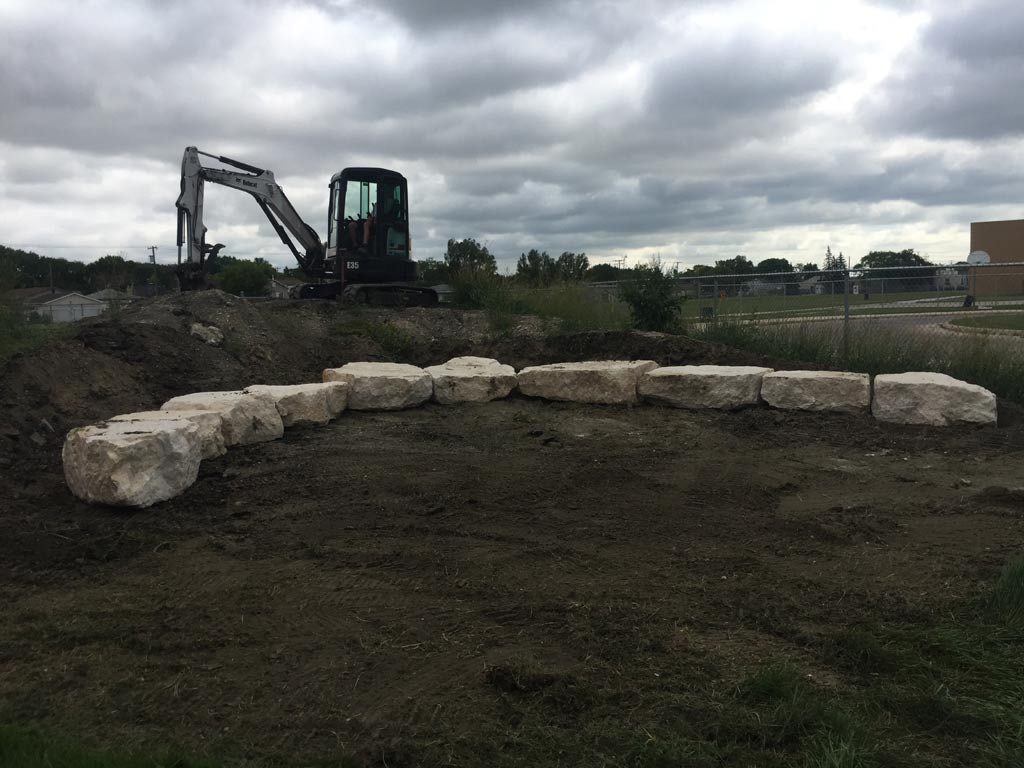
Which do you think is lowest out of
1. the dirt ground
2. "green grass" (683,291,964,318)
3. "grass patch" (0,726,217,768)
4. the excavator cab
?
"grass patch" (0,726,217,768)

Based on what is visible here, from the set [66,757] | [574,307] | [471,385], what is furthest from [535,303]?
[66,757]

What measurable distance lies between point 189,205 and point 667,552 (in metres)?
15.2

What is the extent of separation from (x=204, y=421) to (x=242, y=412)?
574mm

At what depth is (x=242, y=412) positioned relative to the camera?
670 cm

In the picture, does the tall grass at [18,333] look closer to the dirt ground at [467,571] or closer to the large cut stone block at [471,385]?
the dirt ground at [467,571]

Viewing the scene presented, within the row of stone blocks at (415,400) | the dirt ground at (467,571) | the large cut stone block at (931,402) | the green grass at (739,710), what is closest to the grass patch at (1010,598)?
the green grass at (739,710)

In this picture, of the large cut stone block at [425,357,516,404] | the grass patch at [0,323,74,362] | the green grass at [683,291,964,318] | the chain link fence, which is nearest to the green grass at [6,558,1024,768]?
the large cut stone block at [425,357,516,404]

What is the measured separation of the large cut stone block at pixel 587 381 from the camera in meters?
8.36

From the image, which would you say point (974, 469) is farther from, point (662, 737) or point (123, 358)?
point (123, 358)

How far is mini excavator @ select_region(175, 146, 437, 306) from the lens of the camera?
53.9 ft

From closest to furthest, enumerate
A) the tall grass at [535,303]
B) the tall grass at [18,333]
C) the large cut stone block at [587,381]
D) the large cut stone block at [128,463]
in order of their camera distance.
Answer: the large cut stone block at [128,463] → the large cut stone block at [587,381] → the tall grass at [18,333] → the tall grass at [535,303]

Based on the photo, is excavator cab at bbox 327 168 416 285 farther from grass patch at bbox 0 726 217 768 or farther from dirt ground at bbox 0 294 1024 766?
grass patch at bbox 0 726 217 768

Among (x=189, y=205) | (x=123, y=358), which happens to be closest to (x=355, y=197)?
(x=189, y=205)

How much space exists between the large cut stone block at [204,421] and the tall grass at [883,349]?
6.75 m
